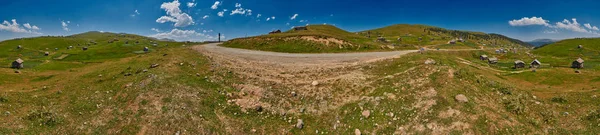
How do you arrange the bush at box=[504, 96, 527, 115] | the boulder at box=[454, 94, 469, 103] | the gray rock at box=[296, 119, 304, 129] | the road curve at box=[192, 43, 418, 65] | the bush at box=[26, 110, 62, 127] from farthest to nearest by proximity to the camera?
the road curve at box=[192, 43, 418, 65]
the gray rock at box=[296, 119, 304, 129]
the boulder at box=[454, 94, 469, 103]
the bush at box=[26, 110, 62, 127]
the bush at box=[504, 96, 527, 115]

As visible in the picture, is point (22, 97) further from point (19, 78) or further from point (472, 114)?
point (472, 114)

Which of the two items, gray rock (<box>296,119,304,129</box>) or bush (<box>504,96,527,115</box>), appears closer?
bush (<box>504,96,527,115</box>)

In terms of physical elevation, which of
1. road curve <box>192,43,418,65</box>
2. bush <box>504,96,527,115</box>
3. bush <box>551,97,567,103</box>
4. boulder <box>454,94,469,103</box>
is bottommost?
bush <box>551,97,567,103</box>

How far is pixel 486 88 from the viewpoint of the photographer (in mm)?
22453

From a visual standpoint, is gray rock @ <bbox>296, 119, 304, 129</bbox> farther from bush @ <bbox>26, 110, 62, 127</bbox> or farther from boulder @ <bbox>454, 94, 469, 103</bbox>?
bush @ <bbox>26, 110, 62, 127</bbox>

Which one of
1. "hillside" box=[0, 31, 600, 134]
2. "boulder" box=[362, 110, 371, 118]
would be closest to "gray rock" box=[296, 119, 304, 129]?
"hillside" box=[0, 31, 600, 134]

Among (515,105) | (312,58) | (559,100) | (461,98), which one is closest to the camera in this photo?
(515,105)

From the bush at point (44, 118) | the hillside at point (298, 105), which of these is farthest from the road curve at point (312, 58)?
the bush at point (44, 118)

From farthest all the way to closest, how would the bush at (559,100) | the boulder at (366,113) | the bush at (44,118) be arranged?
the bush at (559,100) → the boulder at (366,113) → the bush at (44,118)

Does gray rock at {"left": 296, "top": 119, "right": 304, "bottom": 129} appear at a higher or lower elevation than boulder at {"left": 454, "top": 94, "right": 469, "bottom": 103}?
lower

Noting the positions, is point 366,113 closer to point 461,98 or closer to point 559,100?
point 461,98

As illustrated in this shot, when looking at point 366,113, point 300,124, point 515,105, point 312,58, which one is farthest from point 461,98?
point 312,58

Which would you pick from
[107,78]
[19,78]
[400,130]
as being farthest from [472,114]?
[19,78]

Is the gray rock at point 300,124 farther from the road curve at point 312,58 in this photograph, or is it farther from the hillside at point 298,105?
the road curve at point 312,58
